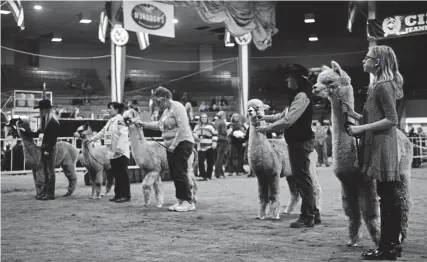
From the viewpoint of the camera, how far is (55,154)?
9266 millimetres

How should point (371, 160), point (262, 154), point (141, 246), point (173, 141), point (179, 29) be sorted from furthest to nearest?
point (179, 29) → point (173, 141) → point (262, 154) → point (141, 246) → point (371, 160)

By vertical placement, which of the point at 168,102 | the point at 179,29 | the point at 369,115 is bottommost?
the point at 369,115

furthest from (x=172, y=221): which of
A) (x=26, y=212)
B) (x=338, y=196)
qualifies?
(x=338, y=196)

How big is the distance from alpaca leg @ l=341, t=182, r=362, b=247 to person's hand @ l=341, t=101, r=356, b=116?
2.11 ft

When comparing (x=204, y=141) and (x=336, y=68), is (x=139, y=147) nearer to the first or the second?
(x=336, y=68)

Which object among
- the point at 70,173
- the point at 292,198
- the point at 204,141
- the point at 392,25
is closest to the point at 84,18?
the point at 204,141

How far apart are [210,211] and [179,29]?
23077 mm

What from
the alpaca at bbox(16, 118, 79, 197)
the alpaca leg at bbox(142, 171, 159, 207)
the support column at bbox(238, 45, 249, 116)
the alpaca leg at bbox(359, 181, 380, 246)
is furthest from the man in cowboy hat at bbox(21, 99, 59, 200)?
the support column at bbox(238, 45, 249, 116)

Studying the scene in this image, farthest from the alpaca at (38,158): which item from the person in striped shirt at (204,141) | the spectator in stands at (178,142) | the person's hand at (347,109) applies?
the person's hand at (347,109)

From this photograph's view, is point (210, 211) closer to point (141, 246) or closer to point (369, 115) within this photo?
point (141, 246)

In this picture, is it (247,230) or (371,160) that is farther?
(247,230)

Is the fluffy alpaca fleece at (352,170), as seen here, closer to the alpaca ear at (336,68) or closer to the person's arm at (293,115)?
the alpaca ear at (336,68)

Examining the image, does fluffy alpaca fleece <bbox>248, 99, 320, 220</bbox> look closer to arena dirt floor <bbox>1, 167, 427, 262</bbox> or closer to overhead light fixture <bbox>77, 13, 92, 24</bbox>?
arena dirt floor <bbox>1, 167, 427, 262</bbox>

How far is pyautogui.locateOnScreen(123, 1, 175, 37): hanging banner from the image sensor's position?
1457cm
